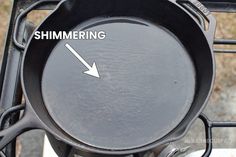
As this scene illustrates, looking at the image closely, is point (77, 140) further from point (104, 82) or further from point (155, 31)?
point (155, 31)

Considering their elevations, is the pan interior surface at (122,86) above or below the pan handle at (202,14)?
below

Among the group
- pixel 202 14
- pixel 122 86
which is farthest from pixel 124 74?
pixel 202 14

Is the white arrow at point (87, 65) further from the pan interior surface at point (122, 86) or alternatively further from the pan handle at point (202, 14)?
the pan handle at point (202, 14)

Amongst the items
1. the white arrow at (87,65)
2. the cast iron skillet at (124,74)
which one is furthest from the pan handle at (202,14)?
the white arrow at (87,65)

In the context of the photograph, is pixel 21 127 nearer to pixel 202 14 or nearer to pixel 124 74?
pixel 124 74

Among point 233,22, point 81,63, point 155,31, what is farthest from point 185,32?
point 233,22

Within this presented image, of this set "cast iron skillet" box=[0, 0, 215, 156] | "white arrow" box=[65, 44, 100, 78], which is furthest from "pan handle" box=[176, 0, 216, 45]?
"white arrow" box=[65, 44, 100, 78]

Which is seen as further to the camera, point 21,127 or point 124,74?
point 124,74
